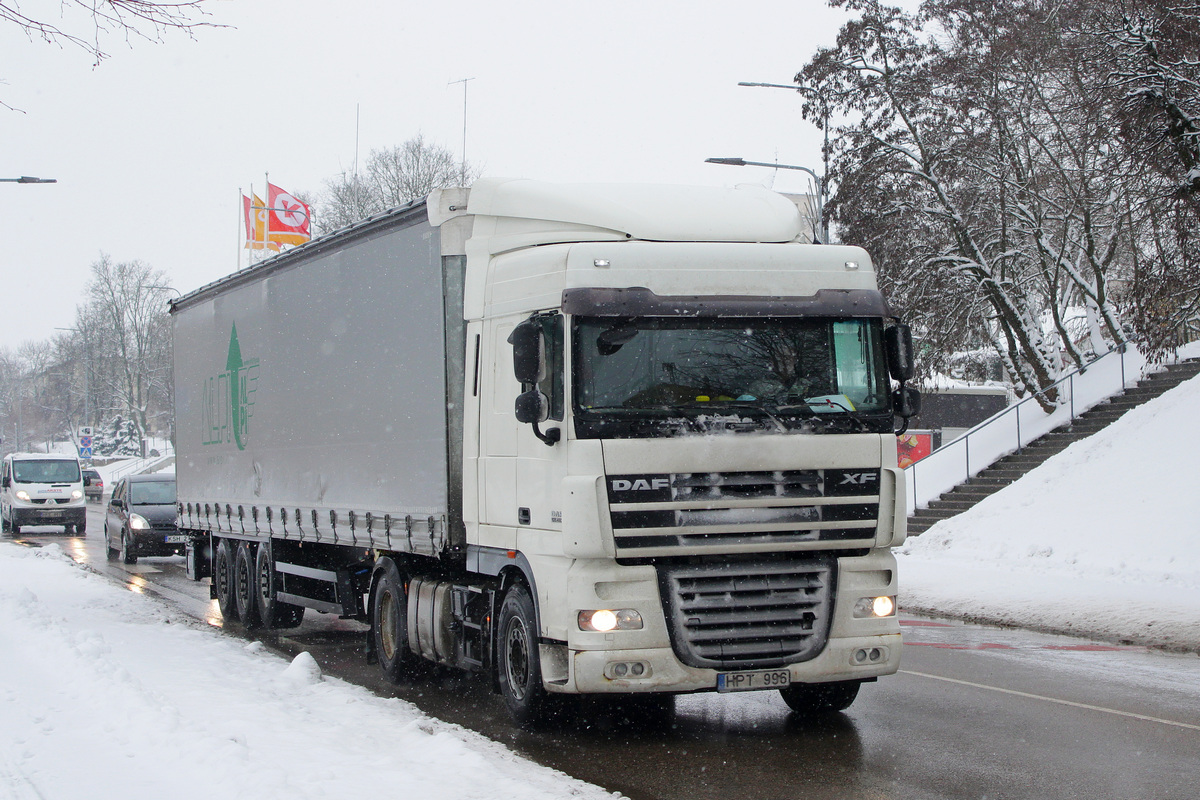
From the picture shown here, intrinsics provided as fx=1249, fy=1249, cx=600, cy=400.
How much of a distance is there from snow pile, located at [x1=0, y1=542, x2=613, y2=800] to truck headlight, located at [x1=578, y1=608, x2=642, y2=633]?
2.92 feet

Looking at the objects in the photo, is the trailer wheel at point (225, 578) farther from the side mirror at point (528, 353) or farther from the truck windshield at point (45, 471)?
the truck windshield at point (45, 471)

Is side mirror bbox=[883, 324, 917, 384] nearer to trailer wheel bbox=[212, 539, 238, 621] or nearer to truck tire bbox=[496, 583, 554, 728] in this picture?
truck tire bbox=[496, 583, 554, 728]

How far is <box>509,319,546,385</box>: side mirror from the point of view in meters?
7.64

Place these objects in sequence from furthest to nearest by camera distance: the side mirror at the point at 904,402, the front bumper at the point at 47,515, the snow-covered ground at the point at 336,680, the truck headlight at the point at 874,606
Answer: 1. the front bumper at the point at 47,515
2. the side mirror at the point at 904,402
3. the truck headlight at the point at 874,606
4. the snow-covered ground at the point at 336,680

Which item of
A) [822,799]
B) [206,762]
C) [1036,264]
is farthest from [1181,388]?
[206,762]

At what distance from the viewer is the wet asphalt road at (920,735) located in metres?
6.73

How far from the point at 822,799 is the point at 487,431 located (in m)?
3.50

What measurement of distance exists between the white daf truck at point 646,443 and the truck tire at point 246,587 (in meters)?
5.22

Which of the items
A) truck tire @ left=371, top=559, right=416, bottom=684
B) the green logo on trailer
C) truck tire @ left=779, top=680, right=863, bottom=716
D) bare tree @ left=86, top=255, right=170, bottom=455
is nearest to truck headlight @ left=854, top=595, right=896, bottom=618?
truck tire @ left=779, top=680, right=863, bottom=716

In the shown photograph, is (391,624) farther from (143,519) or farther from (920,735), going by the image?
(143,519)

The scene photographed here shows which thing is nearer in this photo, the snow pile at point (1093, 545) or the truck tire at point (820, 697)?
the truck tire at point (820, 697)

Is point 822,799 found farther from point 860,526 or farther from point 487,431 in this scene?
point 487,431

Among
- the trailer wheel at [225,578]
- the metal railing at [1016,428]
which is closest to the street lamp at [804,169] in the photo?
the metal railing at [1016,428]

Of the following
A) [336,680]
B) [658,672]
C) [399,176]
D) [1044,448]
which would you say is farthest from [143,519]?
[399,176]
